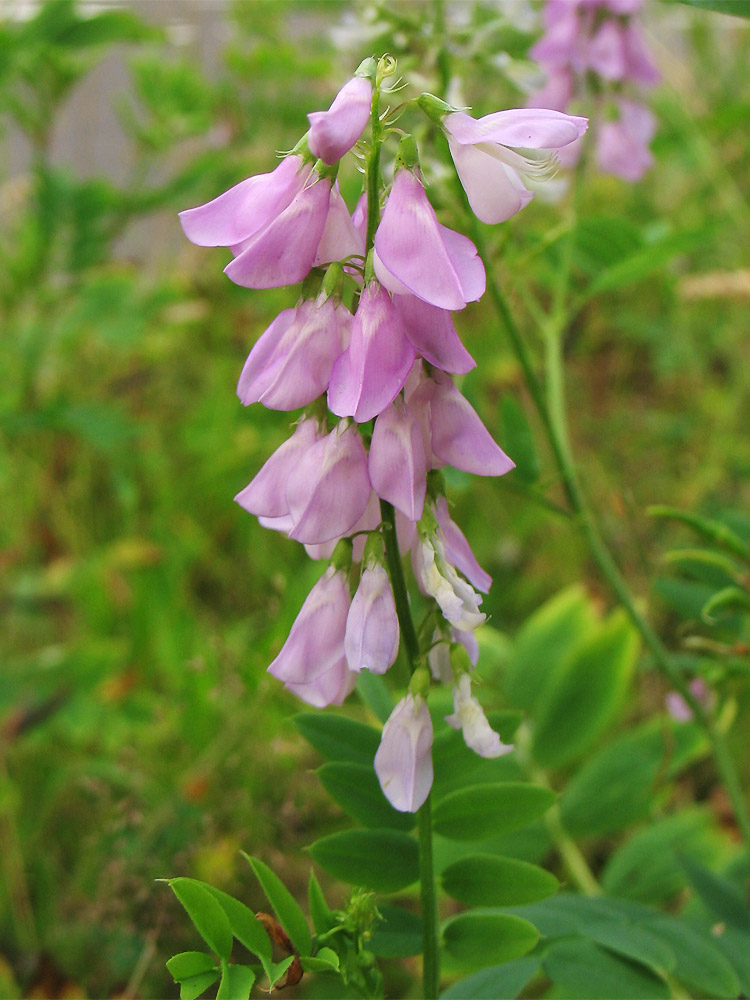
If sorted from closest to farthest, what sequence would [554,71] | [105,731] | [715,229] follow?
[715,229] → [554,71] → [105,731]

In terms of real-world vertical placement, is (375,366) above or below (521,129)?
below

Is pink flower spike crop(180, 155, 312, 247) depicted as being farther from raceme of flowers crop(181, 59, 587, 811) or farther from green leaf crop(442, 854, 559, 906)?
green leaf crop(442, 854, 559, 906)

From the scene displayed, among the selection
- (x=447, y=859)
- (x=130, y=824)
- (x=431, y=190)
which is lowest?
(x=130, y=824)

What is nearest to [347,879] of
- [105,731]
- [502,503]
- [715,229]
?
[715,229]

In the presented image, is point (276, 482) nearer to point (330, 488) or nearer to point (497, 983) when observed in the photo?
point (330, 488)

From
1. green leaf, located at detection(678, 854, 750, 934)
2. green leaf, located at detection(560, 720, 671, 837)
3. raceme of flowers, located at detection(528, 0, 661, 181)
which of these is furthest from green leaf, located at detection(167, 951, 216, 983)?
raceme of flowers, located at detection(528, 0, 661, 181)

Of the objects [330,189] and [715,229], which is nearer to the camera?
[330,189]

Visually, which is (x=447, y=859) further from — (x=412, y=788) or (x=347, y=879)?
(x=412, y=788)

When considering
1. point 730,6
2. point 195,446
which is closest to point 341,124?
point 730,6
